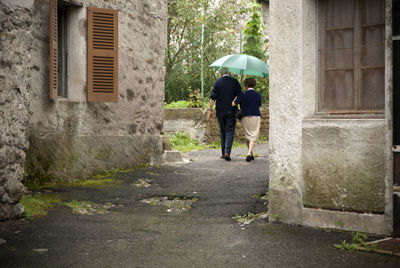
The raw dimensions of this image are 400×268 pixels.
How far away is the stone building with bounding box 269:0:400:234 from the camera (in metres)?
4.44

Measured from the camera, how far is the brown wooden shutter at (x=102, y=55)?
25.7 ft

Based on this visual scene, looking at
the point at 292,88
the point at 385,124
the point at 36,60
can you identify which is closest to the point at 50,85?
the point at 36,60

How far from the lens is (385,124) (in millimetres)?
4363

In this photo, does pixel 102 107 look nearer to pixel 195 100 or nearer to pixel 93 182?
pixel 93 182

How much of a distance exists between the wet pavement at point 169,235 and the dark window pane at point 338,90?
4.03 feet

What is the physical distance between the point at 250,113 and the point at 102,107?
3.08 meters

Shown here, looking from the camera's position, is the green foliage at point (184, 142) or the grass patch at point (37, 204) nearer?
the grass patch at point (37, 204)

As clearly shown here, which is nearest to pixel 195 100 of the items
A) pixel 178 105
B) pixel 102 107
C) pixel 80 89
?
pixel 178 105

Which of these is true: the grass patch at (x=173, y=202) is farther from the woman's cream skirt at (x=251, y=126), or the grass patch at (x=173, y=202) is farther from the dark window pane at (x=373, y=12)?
the woman's cream skirt at (x=251, y=126)

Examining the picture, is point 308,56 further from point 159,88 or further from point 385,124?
point 159,88

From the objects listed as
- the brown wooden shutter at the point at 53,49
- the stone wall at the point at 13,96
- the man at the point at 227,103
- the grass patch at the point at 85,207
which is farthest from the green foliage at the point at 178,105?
the stone wall at the point at 13,96

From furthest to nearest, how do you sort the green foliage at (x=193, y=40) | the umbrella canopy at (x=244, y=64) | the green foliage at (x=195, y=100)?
the green foliage at (x=193, y=40)
the green foliage at (x=195, y=100)
the umbrella canopy at (x=244, y=64)

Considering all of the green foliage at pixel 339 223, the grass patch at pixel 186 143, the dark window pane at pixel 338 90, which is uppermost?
the dark window pane at pixel 338 90

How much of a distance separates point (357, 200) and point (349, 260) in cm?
92
